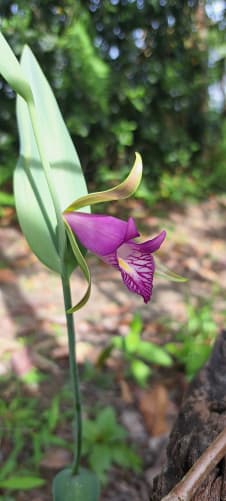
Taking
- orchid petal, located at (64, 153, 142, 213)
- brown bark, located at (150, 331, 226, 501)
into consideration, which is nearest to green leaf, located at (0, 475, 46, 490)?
brown bark, located at (150, 331, 226, 501)

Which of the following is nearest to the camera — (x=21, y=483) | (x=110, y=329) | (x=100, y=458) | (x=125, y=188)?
(x=125, y=188)

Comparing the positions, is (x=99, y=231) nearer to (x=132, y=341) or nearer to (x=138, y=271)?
(x=138, y=271)

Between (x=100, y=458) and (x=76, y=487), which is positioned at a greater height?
(x=76, y=487)

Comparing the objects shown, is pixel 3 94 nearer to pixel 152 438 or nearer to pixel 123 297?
pixel 123 297

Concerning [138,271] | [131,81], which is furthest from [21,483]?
[131,81]

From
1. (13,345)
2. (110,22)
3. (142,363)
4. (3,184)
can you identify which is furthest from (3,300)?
(110,22)

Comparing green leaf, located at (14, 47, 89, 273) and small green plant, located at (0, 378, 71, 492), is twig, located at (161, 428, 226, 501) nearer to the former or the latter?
green leaf, located at (14, 47, 89, 273)
